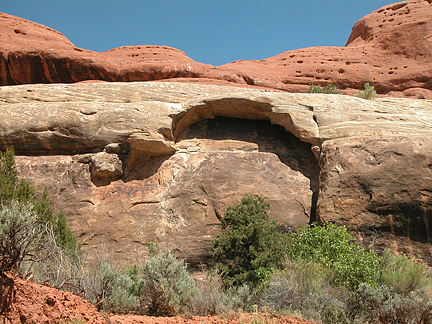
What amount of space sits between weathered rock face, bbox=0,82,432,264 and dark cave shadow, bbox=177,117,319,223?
0.03 metres

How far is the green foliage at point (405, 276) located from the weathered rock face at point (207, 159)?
510 millimetres

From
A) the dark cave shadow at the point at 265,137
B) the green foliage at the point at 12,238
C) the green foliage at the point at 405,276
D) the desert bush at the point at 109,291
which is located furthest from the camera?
the dark cave shadow at the point at 265,137

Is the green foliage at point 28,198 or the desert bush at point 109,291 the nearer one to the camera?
the desert bush at point 109,291

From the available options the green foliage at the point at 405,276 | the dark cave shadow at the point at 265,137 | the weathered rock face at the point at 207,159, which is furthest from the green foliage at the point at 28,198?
the green foliage at the point at 405,276

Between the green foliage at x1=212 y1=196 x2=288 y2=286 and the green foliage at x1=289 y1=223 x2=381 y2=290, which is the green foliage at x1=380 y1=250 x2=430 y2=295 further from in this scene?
the green foliage at x1=212 y1=196 x2=288 y2=286

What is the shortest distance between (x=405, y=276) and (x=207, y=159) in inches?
188

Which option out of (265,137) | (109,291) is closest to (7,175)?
(109,291)

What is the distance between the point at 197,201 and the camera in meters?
8.28

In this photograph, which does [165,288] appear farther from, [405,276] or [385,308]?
[405,276]

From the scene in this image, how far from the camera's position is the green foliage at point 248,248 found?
6438 mm

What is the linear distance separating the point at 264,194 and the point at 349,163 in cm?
192

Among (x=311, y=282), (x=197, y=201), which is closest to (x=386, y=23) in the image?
(x=197, y=201)

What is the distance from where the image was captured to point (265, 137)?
9500 millimetres

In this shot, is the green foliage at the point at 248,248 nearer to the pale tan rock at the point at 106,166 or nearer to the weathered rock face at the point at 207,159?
the weathered rock face at the point at 207,159
